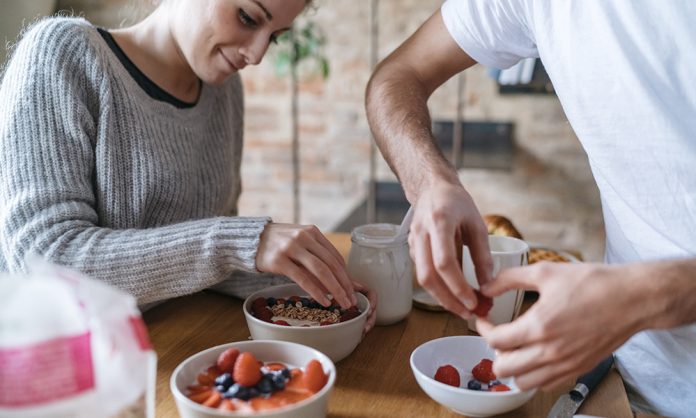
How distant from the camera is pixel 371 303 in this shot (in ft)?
3.58

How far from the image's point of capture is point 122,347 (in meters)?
0.56

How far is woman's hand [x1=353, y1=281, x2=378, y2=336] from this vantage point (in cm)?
108

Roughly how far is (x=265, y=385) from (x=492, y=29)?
0.88 m

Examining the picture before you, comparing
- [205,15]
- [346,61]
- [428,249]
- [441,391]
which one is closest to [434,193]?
[428,249]

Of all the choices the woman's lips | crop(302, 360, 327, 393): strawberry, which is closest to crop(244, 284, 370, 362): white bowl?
crop(302, 360, 327, 393): strawberry

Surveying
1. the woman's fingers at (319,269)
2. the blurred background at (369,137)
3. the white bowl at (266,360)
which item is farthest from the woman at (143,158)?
the blurred background at (369,137)

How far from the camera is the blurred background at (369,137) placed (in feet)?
10.1

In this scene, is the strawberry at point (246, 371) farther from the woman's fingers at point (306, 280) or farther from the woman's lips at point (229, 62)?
the woman's lips at point (229, 62)

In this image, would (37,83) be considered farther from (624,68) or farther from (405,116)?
(624,68)

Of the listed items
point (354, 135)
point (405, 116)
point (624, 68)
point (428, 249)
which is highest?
point (624, 68)

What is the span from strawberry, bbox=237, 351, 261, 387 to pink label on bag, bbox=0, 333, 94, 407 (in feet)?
0.89

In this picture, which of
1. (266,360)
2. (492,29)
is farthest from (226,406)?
(492,29)

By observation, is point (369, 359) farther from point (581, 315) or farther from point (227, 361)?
point (581, 315)

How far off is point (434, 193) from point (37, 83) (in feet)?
2.27
